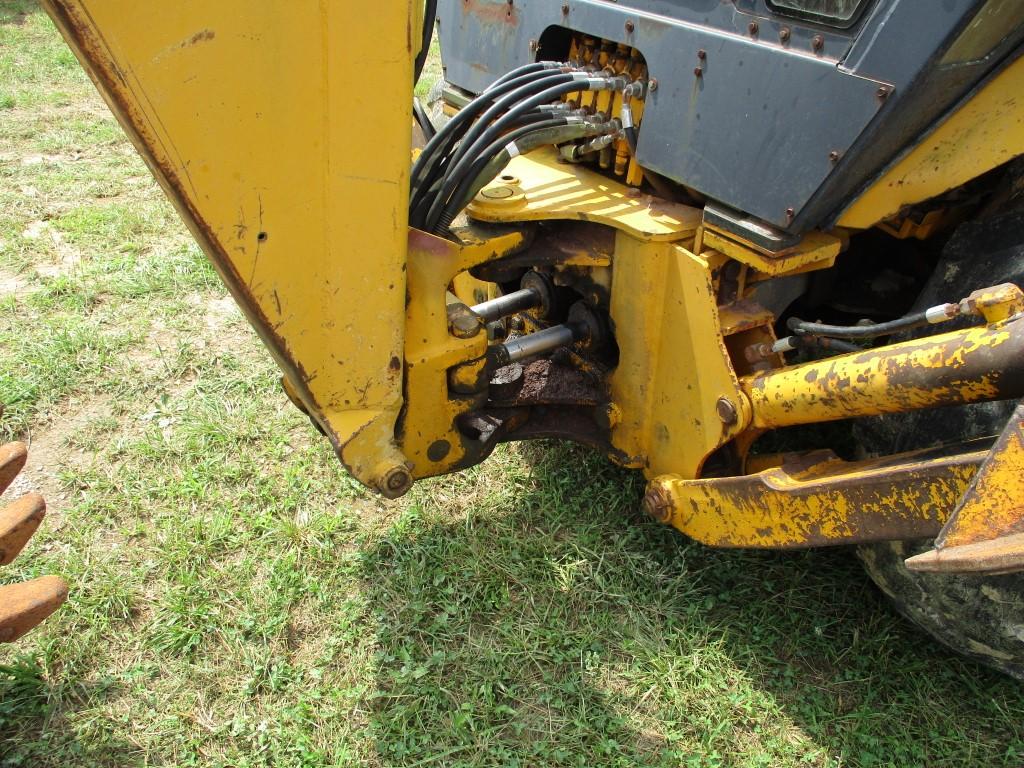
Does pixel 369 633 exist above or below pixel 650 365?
below

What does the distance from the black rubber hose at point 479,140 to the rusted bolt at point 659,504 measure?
0.92m

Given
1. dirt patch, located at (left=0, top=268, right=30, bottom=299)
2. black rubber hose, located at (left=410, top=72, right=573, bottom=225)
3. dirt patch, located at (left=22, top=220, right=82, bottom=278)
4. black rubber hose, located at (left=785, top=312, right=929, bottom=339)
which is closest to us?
black rubber hose, located at (left=785, top=312, right=929, bottom=339)

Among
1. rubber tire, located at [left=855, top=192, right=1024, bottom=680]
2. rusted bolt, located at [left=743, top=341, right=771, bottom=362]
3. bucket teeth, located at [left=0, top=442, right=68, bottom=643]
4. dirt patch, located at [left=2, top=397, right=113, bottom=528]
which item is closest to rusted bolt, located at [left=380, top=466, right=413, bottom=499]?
bucket teeth, located at [left=0, top=442, right=68, bottom=643]

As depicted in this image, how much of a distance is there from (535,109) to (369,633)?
1466 mm

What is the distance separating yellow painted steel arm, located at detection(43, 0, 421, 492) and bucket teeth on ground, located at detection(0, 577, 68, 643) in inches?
27.6

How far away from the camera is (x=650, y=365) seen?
215 centimetres

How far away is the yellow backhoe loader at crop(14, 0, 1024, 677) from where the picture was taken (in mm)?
1420

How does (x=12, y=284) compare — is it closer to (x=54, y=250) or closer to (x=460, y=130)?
(x=54, y=250)

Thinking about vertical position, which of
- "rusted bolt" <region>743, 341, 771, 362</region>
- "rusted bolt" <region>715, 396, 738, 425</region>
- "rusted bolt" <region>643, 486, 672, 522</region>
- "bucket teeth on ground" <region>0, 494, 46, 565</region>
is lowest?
"bucket teeth on ground" <region>0, 494, 46, 565</region>

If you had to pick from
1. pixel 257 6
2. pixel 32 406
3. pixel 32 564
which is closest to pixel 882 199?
pixel 257 6

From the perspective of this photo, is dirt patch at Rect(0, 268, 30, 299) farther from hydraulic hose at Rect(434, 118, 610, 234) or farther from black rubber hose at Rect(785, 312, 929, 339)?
black rubber hose at Rect(785, 312, 929, 339)

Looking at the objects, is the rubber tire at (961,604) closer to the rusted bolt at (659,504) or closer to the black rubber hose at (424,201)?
the rusted bolt at (659,504)

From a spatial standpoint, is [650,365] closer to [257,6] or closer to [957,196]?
[957,196]

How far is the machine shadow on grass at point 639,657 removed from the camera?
77.0 inches
